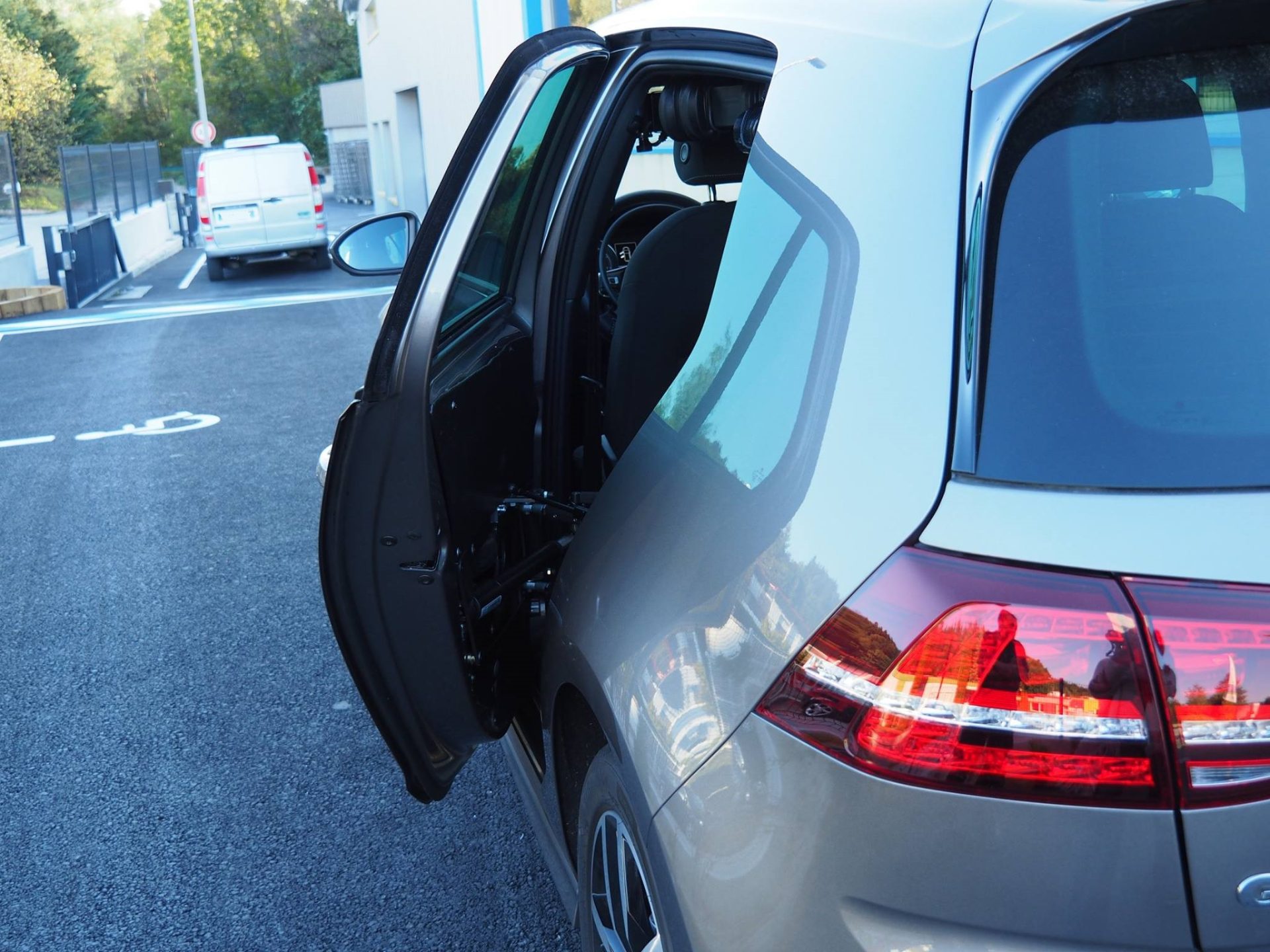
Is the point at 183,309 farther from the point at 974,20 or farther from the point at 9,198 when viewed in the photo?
the point at 974,20

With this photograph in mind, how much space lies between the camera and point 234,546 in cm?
553

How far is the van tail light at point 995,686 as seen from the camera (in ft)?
4.00

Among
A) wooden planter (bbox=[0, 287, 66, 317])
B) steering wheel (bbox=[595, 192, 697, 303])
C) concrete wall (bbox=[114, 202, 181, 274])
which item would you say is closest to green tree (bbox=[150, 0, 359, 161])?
concrete wall (bbox=[114, 202, 181, 274])

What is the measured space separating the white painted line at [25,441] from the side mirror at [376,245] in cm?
530

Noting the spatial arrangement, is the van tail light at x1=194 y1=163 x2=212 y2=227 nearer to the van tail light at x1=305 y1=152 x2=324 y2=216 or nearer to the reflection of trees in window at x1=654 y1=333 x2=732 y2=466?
the van tail light at x1=305 y1=152 x2=324 y2=216

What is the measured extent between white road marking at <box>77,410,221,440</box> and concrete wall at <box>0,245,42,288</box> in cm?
853

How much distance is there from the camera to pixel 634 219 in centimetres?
468

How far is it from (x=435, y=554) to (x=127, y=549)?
3771 millimetres

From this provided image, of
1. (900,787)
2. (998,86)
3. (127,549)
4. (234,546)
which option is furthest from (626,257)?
(900,787)

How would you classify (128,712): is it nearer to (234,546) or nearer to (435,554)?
(234,546)

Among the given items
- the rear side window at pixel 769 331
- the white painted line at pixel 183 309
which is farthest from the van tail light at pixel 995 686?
the white painted line at pixel 183 309

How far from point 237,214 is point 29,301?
4.57 metres

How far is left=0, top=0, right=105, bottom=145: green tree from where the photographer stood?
53.1 m

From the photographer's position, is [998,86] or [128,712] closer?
[998,86]
